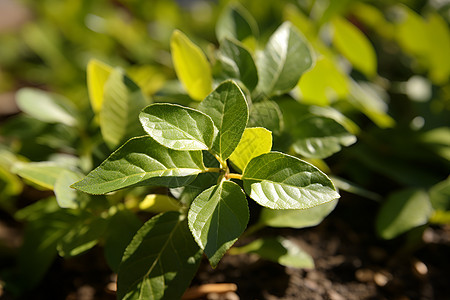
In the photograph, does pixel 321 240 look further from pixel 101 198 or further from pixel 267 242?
pixel 101 198

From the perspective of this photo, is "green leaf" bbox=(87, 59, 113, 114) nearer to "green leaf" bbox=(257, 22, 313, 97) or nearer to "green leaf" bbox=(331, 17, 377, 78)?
"green leaf" bbox=(257, 22, 313, 97)

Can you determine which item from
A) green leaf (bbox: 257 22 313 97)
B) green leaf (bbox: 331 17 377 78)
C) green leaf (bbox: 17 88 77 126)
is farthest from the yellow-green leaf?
green leaf (bbox: 331 17 377 78)

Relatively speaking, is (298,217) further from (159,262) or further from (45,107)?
(45,107)

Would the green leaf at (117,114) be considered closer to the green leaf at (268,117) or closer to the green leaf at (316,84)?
the green leaf at (268,117)

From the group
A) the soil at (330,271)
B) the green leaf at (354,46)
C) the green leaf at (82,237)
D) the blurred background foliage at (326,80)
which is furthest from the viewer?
the green leaf at (354,46)

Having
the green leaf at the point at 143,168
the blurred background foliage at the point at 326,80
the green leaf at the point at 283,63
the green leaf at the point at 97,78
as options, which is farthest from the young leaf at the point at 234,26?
the green leaf at the point at 143,168
